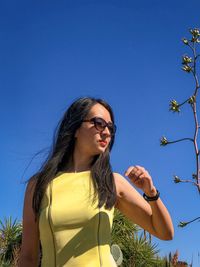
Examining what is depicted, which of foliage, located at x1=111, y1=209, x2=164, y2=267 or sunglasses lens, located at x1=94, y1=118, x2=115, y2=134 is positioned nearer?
sunglasses lens, located at x1=94, y1=118, x2=115, y2=134

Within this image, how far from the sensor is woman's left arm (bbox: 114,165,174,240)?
1.94 meters

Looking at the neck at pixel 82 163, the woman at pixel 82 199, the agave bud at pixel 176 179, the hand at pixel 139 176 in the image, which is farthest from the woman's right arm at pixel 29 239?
the agave bud at pixel 176 179

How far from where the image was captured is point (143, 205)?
2.13 metres

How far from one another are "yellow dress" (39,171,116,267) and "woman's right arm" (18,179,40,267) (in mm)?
92

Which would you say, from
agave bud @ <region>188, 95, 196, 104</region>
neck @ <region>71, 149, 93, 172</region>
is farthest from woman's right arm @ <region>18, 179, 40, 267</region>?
agave bud @ <region>188, 95, 196, 104</region>

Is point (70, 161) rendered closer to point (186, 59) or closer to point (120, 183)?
point (120, 183)

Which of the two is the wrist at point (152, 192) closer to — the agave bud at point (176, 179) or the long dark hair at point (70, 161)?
the long dark hair at point (70, 161)

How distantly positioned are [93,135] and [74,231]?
1.57 ft

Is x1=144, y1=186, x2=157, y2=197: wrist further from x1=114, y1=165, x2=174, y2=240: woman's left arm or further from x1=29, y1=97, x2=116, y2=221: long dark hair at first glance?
x1=29, y1=97, x2=116, y2=221: long dark hair

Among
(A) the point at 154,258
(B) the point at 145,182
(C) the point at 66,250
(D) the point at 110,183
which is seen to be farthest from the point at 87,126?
(A) the point at 154,258

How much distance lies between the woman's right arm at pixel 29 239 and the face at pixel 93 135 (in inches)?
13.1

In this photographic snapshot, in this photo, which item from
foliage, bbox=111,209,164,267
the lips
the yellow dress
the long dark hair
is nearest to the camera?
the yellow dress

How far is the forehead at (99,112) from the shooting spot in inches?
90.4

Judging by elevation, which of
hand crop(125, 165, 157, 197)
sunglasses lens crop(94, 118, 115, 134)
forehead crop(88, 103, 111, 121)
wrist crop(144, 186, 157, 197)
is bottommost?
wrist crop(144, 186, 157, 197)
